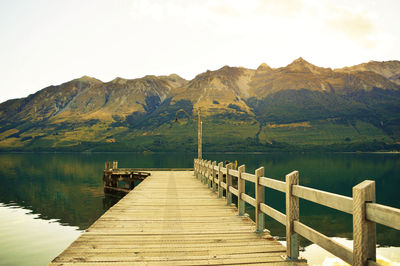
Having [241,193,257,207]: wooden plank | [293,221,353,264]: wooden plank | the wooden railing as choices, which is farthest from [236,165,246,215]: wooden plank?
[293,221,353,264]: wooden plank

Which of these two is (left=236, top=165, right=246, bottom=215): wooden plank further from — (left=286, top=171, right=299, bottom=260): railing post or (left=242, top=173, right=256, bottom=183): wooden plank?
(left=286, top=171, right=299, bottom=260): railing post

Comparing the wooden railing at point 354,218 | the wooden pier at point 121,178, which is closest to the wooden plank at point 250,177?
the wooden railing at point 354,218

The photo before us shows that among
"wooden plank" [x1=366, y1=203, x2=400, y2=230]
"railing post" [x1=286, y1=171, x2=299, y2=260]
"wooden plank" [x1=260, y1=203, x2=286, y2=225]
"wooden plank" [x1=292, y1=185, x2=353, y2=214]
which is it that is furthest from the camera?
"wooden plank" [x1=260, y1=203, x2=286, y2=225]

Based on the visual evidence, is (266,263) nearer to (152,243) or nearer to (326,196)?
(326,196)

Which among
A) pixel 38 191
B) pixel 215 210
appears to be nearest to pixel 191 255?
pixel 215 210

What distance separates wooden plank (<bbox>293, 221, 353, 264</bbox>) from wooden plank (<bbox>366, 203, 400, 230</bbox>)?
72 cm

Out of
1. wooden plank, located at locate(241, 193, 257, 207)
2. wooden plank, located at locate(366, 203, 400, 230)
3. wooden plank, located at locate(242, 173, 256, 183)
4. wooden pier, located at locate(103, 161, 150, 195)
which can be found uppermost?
wooden plank, located at locate(366, 203, 400, 230)

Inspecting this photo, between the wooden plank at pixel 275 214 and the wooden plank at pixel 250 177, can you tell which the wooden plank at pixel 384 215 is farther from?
the wooden plank at pixel 250 177

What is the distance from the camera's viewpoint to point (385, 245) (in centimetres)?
2086

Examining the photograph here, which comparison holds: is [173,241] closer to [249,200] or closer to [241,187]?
[249,200]

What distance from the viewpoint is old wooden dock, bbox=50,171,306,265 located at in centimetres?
626

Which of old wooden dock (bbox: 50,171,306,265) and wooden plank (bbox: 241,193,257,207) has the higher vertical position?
wooden plank (bbox: 241,193,257,207)

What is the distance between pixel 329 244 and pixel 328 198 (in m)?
0.67

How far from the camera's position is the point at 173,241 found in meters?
7.63
